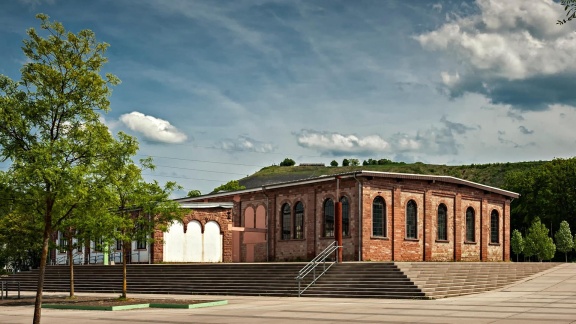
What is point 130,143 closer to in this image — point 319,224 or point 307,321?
point 307,321

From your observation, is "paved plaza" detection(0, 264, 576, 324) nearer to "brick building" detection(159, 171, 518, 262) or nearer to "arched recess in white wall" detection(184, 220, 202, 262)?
"brick building" detection(159, 171, 518, 262)

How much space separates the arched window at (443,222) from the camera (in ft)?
131

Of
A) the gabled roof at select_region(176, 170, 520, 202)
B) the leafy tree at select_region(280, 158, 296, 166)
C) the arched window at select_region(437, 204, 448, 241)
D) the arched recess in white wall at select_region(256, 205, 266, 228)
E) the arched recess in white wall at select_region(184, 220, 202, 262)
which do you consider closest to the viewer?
the gabled roof at select_region(176, 170, 520, 202)

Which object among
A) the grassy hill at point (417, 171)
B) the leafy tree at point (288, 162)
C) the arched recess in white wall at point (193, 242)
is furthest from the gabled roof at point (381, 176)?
the leafy tree at point (288, 162)

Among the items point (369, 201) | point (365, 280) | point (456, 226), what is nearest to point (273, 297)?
point (365, 280)

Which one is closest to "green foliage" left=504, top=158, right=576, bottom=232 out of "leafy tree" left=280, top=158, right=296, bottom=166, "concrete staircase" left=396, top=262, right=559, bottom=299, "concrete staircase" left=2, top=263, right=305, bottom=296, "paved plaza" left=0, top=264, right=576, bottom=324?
"concrete staircase" left=396, top=262, right=559, bottom=299

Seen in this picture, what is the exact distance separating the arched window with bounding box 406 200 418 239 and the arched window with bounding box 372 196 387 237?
191cm

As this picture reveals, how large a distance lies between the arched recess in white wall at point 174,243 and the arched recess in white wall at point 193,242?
425 millimetres

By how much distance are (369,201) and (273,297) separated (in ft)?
32.6

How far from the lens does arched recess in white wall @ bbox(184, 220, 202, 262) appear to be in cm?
4500

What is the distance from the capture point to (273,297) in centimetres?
2877

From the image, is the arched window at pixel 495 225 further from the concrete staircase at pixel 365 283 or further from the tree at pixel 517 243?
the tree at pixel 517 243

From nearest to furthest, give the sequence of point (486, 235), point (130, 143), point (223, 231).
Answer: point (130, 143)
point (486, 235)
point (223, 231)

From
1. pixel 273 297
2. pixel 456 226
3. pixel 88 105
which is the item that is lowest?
pixel 273 297
